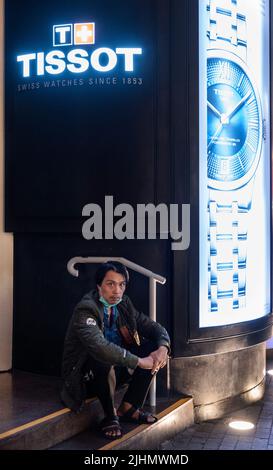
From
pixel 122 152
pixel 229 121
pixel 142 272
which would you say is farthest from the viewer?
pixel 229 121

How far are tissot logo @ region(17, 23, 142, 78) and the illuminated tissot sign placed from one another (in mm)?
667

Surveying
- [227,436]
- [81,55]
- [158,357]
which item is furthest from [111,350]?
[81,55]

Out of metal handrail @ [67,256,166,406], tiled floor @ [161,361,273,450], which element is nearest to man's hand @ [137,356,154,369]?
metal handrail @ [67,256,166,406]

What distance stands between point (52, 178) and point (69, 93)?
73 centimetres

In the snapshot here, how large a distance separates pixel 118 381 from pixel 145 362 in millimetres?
372

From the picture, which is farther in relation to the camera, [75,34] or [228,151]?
[228,151]

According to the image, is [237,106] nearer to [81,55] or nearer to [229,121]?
[229,121]

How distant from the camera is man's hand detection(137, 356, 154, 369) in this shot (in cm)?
395

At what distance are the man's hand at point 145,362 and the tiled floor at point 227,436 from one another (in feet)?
2.49

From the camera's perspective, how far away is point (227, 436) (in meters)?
4.66

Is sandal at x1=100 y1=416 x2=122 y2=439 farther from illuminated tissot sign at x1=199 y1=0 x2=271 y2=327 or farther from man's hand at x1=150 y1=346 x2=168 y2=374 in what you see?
illuminated tissot sign at x1=199 y1=0 x2=271 y2=327

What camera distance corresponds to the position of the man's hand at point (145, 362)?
3.95 metres

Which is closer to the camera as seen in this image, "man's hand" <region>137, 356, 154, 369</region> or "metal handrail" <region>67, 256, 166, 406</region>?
"man's hand" <region>137, 356, 154, 369</region>

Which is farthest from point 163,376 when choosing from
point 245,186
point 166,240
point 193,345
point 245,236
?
point 245,186
